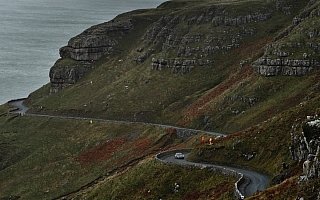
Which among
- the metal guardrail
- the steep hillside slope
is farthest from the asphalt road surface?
the steep hillside slope

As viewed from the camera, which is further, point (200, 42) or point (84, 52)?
point (84, 52)

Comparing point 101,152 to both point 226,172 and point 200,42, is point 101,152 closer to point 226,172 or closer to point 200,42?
point 200,42

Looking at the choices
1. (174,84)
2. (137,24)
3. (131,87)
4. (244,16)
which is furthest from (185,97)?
(137,24)

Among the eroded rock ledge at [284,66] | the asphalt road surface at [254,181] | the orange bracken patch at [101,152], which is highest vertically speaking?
the eroded rock ledge at [284,66]

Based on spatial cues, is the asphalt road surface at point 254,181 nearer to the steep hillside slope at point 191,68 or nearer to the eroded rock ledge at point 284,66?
the steep hillside slope at point 191,68

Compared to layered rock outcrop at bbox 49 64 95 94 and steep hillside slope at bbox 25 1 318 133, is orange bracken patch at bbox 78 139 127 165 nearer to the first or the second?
steep hillside slope at bbox 25 1 318 133

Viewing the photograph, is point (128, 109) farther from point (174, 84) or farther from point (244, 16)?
point (244, 16)

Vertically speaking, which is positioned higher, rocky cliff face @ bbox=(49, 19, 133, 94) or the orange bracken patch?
rocky cliff face @ bbox=(49, 19, 133, 94)

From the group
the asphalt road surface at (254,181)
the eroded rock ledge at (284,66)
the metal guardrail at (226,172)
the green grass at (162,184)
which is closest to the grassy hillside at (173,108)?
the green grass at (162,184)

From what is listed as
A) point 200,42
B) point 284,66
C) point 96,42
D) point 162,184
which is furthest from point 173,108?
point 162,184
